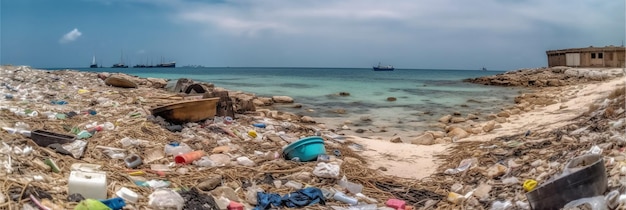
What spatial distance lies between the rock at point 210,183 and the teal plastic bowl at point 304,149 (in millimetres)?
1243

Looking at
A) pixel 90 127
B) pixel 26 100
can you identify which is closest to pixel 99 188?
pixel 90 127

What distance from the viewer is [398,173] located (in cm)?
590

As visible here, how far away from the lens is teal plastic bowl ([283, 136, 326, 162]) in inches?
218

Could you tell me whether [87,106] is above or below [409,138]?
above

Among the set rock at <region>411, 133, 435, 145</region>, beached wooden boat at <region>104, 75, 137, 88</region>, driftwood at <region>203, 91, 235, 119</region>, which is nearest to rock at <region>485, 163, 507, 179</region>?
rock at <region>411, 133, 435, 145</region>

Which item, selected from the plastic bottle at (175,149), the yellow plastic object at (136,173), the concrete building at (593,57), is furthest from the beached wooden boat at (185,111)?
the concrete building at (593,57)

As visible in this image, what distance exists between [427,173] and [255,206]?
2.68 m

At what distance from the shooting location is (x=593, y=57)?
3234 centimetres

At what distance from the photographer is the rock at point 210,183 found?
4254mm

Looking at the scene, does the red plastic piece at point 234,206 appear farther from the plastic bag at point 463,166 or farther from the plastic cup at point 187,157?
the plastic bag at point 463,166

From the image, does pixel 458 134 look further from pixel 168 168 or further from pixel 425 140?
pixel 168 168

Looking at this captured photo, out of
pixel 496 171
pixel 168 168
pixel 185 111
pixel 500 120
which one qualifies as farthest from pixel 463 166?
pixel 500 120

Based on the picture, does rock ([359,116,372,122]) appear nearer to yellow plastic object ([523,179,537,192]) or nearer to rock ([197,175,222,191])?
rock ([197,175,222,191])

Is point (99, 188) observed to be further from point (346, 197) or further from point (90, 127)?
point (90, 127)
